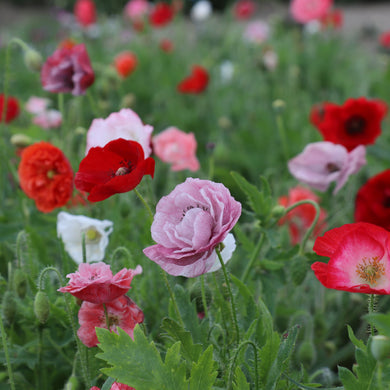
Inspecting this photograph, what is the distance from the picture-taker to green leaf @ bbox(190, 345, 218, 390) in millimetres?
716

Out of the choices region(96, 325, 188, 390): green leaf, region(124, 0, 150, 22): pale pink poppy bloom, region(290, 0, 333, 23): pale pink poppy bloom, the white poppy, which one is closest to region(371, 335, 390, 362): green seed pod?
region(96, 325, 188, 390): green leaf

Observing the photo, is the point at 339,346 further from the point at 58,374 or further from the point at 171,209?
the point at 171,209

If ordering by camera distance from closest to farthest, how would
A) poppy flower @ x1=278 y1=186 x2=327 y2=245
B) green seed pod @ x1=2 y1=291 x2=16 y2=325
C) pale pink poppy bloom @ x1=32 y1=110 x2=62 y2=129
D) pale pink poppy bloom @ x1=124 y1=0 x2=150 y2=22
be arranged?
green seed pod @ x1=2 y1=291 x2=16 y2=325, poppy flower @ x1=278 y1=186 x2=327 y2=245, pale pink poppy bloom @ x1=32 y1=110 x2=62 y2=129, pale pink poppy bloom @ x1=124 y1=0 x2=150 y2=22

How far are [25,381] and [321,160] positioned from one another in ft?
2.64

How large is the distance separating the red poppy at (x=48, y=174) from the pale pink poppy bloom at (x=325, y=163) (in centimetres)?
52

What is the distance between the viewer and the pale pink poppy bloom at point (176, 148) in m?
1.39

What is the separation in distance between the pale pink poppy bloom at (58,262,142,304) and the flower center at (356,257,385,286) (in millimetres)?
329

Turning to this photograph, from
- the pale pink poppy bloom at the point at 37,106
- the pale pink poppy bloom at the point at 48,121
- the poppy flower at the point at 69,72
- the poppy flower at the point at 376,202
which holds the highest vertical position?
the poppy flower at the point at 69,72

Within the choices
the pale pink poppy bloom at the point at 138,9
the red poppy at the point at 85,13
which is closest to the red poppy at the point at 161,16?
the pale pink poppy bloom at the point at 138,9

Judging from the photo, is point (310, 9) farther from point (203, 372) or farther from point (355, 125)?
point (203, 372)

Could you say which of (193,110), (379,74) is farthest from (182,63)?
(379,74)

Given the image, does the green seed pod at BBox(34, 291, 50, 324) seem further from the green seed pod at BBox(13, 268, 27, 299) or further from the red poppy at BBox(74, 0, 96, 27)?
the red poppy at BBox(74, 0, 96, 27)

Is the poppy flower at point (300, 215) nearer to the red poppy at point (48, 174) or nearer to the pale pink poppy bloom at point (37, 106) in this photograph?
the red poppy at point (48, 174)

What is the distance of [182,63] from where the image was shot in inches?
155
